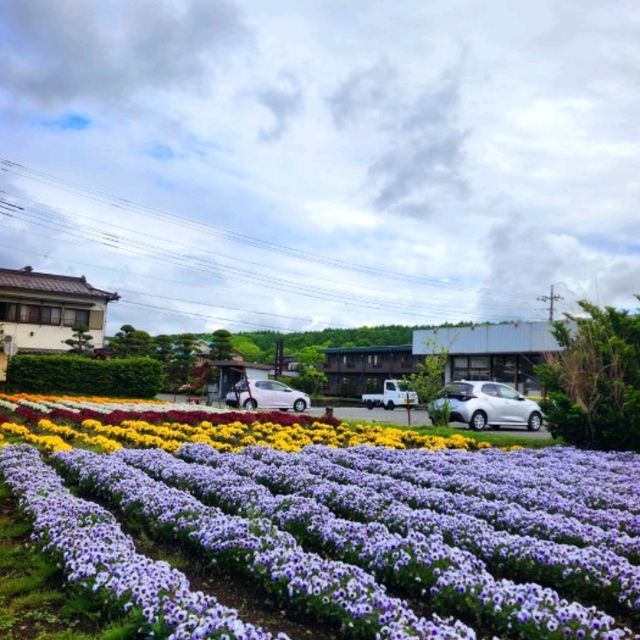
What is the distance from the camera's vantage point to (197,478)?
7.07m

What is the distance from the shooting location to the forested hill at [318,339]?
7075 cm

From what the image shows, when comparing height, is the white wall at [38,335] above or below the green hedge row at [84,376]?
above

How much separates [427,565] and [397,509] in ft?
5.11

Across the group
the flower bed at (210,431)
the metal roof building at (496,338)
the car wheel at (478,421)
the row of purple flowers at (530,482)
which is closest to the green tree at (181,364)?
the metal roof building at (496,338)

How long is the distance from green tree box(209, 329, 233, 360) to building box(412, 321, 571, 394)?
41.0ft

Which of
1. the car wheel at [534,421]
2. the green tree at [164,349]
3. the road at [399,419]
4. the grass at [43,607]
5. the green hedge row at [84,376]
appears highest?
the green tree at [164,349]

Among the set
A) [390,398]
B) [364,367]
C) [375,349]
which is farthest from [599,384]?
[364,367]

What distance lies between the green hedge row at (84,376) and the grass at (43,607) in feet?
76.6

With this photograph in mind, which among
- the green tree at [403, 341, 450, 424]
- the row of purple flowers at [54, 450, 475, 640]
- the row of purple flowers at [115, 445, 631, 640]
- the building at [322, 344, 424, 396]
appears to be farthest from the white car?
the building at [322, 344, 424, 396]

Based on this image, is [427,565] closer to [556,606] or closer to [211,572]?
[556,606]

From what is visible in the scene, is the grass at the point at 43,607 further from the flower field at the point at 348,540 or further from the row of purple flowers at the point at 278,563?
the row of purple flowers at the point at 278,563

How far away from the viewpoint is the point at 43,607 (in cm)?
414

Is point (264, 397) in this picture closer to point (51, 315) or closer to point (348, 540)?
point (348, 540)

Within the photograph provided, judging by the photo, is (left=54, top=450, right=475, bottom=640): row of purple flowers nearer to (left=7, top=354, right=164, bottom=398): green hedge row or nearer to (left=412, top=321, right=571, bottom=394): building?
(left=7, top=354, right=164, bottom=398): green hedge row
